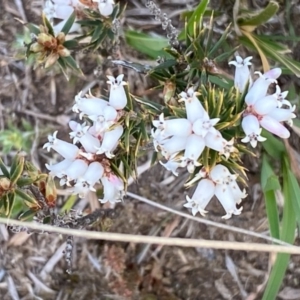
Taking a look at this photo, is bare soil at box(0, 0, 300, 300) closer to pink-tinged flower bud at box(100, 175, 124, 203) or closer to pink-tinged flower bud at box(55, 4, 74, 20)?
pink-tinged flower bud at box(55, 4, 74, 20)

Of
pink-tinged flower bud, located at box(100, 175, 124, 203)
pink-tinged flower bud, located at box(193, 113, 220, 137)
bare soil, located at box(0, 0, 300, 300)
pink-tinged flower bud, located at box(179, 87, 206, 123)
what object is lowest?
bare soil, located at box(0, 0, 300, 300)

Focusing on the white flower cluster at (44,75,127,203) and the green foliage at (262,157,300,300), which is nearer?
the white flower cluster at (44,75,127,203)

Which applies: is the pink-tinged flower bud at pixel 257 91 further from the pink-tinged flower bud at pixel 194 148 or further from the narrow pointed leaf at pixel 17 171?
the narrow pointed leaf at pixel 17 171

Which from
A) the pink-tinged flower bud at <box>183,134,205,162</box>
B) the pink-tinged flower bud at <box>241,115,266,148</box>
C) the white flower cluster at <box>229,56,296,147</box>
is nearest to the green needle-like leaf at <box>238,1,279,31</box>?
the white flower cluster at <box>229,56,296,147</box>

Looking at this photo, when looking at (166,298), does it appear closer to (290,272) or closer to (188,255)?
(188,255)

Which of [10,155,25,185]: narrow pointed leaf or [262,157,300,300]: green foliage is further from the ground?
[10,155,25,185]: narrow pointed leaf

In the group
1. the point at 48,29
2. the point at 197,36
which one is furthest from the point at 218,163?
the point at 48,29

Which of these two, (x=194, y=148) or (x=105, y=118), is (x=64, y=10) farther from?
(x=194, y=148)

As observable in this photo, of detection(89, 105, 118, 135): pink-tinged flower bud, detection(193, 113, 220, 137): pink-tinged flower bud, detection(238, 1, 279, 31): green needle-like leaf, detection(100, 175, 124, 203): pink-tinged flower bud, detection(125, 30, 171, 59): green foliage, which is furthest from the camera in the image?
detection(125, 30, 171, 59): green foliage

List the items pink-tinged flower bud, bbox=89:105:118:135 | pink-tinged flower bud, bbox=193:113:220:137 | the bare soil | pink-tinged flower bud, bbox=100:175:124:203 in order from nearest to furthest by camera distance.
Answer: pink-tinged flower bud, bbox=193:113:220:137 → pink-tinged flower bud, bbox=89:105:118:135 → pink-tinged flower bud, bbox=100:175:124:203 → the bare soil
